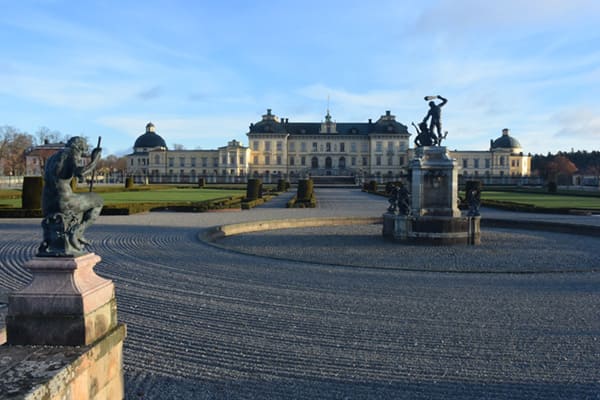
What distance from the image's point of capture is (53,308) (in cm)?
321

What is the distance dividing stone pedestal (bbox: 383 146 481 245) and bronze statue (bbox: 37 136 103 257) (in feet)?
33.2

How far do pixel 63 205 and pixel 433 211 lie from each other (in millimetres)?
10706

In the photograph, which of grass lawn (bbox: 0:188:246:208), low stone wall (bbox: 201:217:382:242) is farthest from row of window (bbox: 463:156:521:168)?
low stone wall (bbox: 201:217:382:242)

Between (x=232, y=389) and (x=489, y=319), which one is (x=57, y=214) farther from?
(x=489, y=319)

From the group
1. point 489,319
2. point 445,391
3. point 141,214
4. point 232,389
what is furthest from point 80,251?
point 141,214

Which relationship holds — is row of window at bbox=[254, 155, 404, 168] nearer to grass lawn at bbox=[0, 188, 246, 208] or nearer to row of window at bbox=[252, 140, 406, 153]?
row of window at bbox=[252, 140, 406, 153]

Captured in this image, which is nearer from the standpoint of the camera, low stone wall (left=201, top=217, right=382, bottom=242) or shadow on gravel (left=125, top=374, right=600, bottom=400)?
shadow on gravel (left=125, top=374, right=600, bottom=400)

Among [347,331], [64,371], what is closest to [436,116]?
[347,331]

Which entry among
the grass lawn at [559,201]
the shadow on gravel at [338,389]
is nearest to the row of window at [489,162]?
the grass lawn at [559,201]

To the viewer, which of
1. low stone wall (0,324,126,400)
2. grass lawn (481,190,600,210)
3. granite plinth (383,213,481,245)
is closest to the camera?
low stone wall (0,324,126,400)

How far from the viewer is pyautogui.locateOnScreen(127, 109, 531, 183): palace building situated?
8519 centimetres

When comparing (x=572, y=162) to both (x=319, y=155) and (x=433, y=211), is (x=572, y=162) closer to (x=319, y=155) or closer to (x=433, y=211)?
(x=319, y=155)

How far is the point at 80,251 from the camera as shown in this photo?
11.1 ft

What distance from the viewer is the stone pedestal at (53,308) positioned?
3.19m
